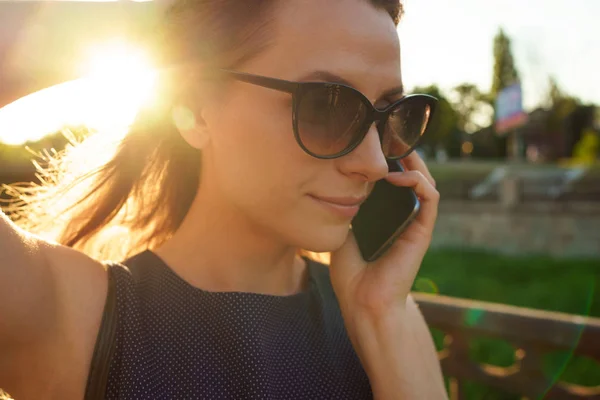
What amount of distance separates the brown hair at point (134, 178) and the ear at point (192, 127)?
0.05 m

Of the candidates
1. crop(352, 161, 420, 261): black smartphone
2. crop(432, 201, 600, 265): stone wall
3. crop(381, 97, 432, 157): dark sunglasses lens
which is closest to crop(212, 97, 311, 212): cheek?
crop(381, 97, 432, 157): dark sunglasses lens

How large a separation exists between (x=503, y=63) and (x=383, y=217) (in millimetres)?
45429

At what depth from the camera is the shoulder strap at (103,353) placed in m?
1.20

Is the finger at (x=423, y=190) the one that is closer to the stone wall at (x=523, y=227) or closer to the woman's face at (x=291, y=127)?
the woman's face at (x=291, y=127)

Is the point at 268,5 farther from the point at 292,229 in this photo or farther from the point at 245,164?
the point at 292,229

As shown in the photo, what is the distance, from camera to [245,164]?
1417mm

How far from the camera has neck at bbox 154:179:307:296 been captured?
1.55 meters

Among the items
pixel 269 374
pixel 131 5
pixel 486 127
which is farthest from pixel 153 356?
pixel 486 127

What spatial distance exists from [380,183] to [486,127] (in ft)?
→ 160

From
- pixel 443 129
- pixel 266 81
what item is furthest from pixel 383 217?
pixel 443 129

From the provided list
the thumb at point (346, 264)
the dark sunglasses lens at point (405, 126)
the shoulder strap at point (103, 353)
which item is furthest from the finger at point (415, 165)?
the shoulder strap at point (103, 353)

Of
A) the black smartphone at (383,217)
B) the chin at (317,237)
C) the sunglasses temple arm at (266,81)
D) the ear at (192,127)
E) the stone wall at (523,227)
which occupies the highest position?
the sunglasses temple arm at (266,81)

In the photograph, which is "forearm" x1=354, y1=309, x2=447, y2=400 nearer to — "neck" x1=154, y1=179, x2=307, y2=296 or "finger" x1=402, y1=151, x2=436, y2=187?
"neck" x1=154, y1=179, x2=307, y2=296

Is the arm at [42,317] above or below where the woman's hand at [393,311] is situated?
above
